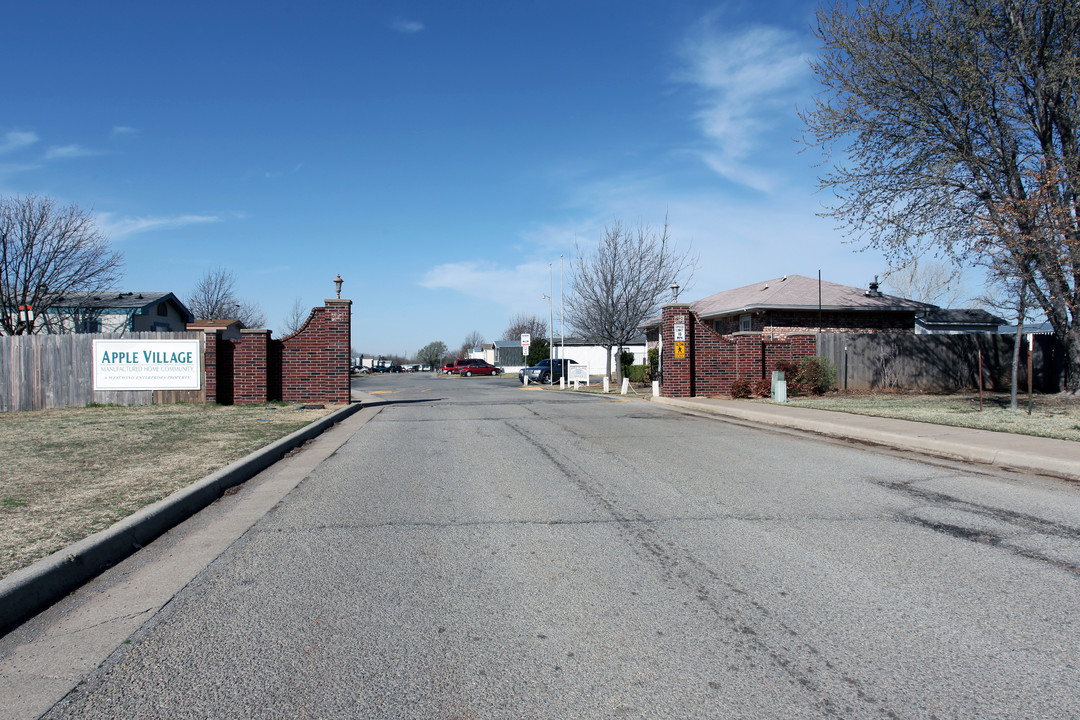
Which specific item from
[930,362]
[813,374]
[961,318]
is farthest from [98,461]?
[961,318]

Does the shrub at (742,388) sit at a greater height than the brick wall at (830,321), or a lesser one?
lesser

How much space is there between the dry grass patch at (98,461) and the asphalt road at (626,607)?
1275 mm

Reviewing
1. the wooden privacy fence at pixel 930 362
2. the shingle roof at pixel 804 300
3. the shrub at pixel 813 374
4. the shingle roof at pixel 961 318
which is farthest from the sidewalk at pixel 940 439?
the shingle roof at pixel 961 318

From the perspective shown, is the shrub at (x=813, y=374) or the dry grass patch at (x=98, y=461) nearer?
the dry grass patch at (x=98, y=461)

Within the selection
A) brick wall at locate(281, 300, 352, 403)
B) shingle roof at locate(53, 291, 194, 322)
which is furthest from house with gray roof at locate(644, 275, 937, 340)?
shingle roof at locate(53, 291, 194, 322)

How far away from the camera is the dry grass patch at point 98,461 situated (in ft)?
18.0

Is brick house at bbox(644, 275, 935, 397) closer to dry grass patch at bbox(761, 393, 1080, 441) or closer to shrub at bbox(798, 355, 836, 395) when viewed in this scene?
shrub at bbox(798, 355, 836, 395)

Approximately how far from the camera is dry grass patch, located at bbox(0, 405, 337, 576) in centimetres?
547

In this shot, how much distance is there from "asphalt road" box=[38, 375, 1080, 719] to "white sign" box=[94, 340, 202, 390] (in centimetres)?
1378

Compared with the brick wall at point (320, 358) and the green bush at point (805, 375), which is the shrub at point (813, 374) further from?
the brick wall at point (320, 358)

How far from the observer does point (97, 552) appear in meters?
5.02

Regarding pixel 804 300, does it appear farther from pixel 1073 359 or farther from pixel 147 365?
pixel 147 365

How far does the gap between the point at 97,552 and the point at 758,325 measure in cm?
2557

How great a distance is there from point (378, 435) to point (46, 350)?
1222cm
